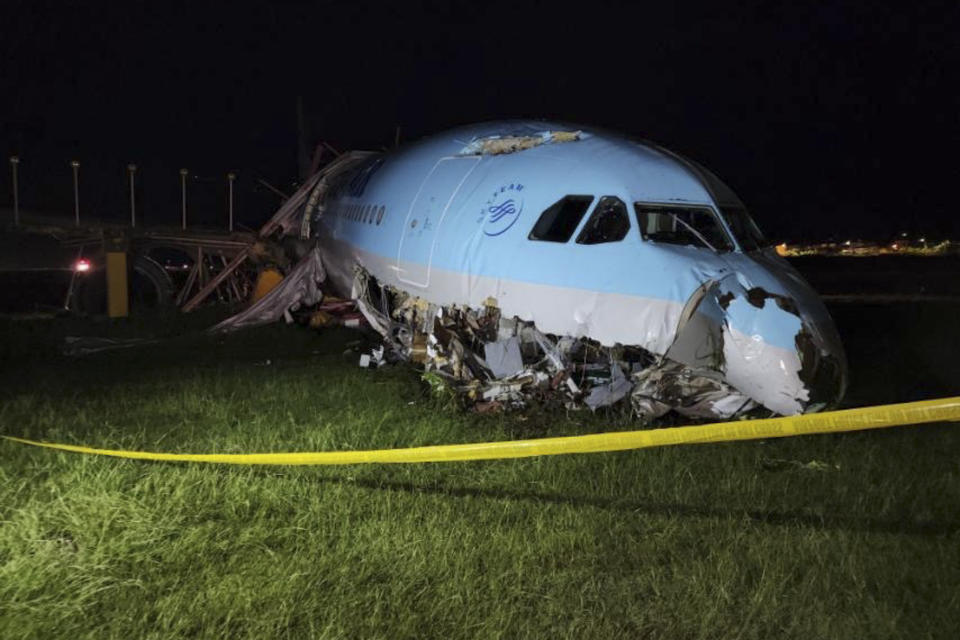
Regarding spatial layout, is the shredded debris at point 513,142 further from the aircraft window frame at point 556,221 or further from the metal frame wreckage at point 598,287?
the aircraft window frame at point 556,221

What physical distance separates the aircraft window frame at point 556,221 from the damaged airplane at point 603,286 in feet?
0.05

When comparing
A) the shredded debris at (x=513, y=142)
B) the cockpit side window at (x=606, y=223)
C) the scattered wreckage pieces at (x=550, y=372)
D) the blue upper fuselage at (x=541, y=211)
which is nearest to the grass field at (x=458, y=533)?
the scattered wreckage pieces at (x=550, y=372)

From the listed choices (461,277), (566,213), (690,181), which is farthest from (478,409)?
(690,181)

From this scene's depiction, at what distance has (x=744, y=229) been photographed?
27.1 feet

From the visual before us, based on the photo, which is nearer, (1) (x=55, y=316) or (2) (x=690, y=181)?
(2) (x=690, y=181)

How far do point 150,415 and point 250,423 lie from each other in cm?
121

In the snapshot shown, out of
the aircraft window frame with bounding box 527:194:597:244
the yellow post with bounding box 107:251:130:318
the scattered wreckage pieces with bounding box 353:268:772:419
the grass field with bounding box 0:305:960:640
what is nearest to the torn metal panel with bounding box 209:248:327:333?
the yellow post with bounding box 107:251:130:318

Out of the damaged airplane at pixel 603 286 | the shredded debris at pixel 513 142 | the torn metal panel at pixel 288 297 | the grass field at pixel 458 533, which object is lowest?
the grass field at pixel 458 533

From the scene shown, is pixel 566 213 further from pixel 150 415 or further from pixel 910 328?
pixel 910 328

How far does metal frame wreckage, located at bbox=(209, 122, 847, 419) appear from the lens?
678 cm

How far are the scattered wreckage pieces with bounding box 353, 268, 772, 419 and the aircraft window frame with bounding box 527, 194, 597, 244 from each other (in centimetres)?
96

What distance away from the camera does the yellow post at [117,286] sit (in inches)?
648

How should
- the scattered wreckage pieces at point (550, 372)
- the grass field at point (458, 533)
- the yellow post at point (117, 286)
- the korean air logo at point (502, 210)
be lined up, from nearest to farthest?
the grass field at point (458, 533) < the scattered wreckage pieces at point (550, 372) < the korean air logo at point (502, 210) < the yellow post at point (117, 286)

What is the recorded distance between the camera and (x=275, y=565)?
14.9ft
